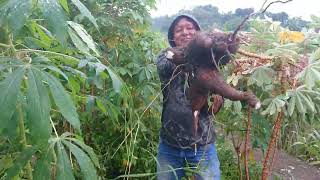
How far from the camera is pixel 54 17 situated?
0.86 m

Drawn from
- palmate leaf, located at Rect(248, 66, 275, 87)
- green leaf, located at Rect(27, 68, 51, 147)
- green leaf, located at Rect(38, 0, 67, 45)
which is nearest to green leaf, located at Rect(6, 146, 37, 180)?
green leaf, located at Rect(27, 68, 51, 147)

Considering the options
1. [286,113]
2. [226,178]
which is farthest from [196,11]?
[226,178]

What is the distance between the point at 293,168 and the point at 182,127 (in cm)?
174

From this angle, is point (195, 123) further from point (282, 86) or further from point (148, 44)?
point (148, 44)

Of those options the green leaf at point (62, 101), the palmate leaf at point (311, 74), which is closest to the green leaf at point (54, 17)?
the green leaf at point (62, 101)

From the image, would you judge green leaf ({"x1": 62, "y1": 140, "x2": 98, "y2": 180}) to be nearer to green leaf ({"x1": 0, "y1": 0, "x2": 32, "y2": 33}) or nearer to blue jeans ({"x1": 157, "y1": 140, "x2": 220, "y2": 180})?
green leaf ({"x1": 0, "y1": 0, "x2": 32, "y2": 33})

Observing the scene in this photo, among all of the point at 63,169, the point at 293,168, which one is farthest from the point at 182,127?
the point at 293,168

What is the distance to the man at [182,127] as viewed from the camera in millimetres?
1738

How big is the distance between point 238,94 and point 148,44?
5.32ft

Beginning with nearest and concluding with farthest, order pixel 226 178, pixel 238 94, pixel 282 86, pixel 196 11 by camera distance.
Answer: pixel 238 94 < pixel 282 86 < pixel 196 11 < pixel 226 178

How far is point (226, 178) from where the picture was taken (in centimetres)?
268

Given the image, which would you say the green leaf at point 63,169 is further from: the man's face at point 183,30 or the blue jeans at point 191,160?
the man's face at point 183,30

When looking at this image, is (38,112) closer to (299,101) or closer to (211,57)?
(211,57)

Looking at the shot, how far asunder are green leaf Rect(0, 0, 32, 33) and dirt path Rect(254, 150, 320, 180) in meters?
2.37
